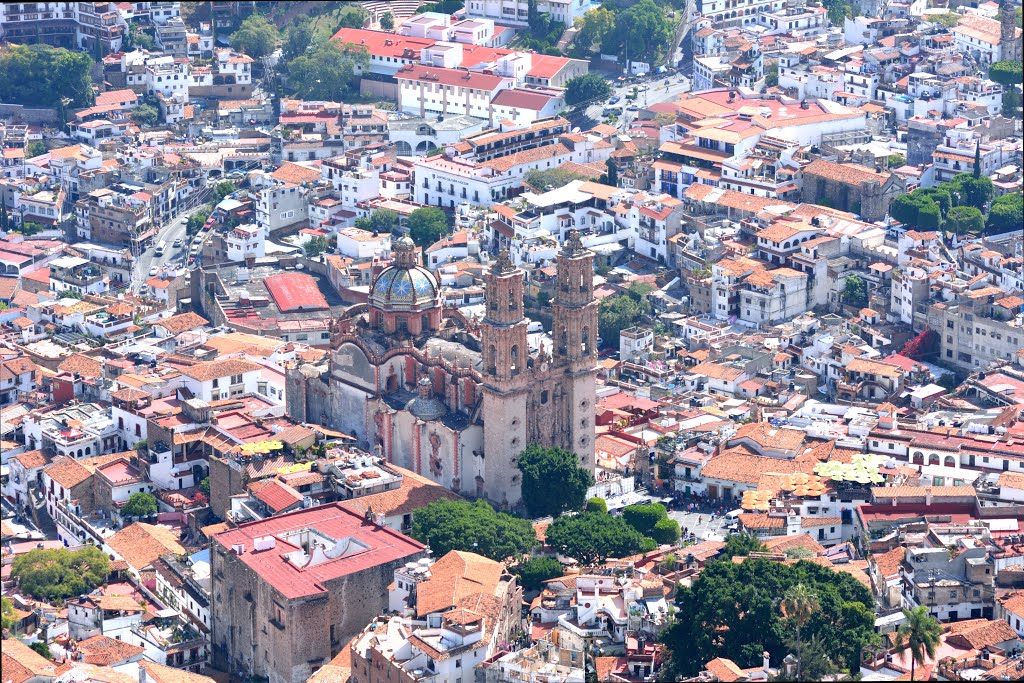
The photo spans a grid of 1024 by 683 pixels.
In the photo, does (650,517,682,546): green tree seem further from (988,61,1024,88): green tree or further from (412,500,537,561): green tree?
(988,61,1024,88): green tree

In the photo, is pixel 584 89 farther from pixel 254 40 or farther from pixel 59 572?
pixel 59 572

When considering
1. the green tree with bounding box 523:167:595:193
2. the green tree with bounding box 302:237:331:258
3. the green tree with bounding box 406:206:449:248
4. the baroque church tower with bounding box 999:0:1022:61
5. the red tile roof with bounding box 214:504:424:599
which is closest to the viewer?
the red tile roof with bounding box 214:504:424:599

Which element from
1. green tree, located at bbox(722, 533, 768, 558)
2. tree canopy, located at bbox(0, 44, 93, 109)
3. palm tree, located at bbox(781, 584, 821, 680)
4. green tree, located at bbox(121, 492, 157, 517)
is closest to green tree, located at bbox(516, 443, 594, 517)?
green tree, located at bbox(722, 533, 768, 558)

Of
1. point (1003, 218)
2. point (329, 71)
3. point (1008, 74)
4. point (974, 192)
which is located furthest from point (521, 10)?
point (1003, 218)

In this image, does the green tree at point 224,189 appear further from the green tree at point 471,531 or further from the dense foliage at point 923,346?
the green tree at point 471,531

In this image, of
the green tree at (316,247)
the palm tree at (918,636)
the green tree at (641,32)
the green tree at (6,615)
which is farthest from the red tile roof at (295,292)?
Result: the palm tree at (918,636)

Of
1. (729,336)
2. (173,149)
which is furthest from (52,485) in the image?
(173,149)

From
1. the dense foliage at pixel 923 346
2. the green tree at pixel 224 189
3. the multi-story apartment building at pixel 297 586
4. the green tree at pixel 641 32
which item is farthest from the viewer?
the green tree at pixel 641 32
